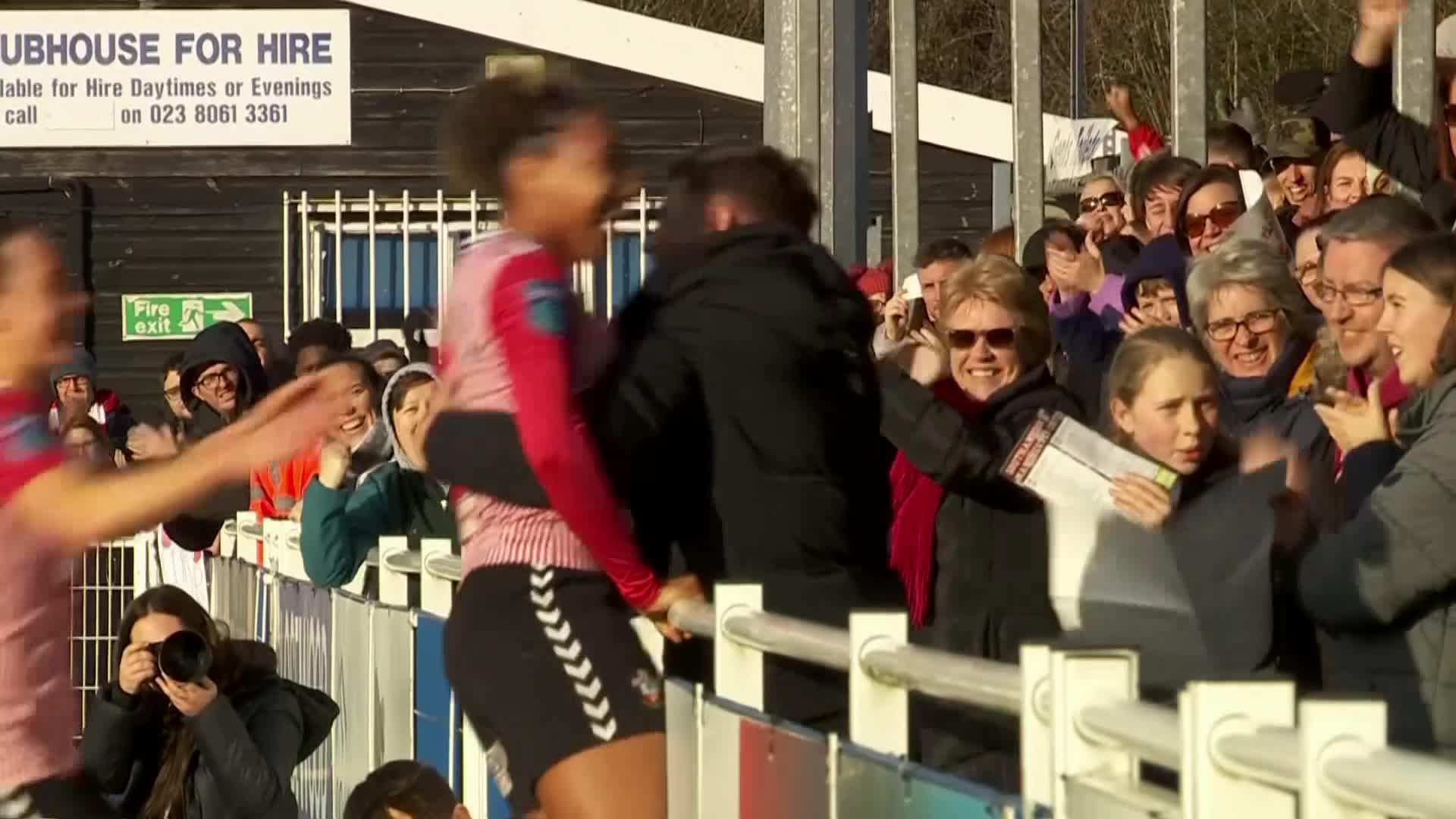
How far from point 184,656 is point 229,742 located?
266mm

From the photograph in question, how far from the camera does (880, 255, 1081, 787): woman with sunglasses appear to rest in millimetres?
6008

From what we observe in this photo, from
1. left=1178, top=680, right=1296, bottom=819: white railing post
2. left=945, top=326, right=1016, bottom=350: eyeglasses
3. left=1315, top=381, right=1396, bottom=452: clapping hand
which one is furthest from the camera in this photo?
left=945, top=326, right=1016, bottom=350: eyeglasses

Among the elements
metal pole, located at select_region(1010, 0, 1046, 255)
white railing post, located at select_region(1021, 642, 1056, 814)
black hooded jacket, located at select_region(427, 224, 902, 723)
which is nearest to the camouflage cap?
metal pole, located at select_region(1010, 0, 1046, 255)

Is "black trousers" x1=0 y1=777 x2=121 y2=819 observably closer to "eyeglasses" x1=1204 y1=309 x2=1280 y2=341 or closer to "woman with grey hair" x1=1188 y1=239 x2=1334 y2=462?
"woman with grey hair" x1=1188 y1=239 x2=1334 y2=462

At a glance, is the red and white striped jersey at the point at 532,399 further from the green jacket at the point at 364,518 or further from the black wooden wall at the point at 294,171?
the black wooden wall at the point at 294,171

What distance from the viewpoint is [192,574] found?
549 inches

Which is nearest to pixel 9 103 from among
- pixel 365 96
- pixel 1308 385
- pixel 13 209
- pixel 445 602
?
pixel 13 209

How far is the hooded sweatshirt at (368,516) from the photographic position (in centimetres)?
942

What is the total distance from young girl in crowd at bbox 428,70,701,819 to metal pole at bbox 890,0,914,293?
7.63m

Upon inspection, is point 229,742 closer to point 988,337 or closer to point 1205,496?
point 988,337

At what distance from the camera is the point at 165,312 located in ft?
83.0

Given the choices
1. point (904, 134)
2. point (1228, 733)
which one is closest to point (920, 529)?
point (1228, 733)

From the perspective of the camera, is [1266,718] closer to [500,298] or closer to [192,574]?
[500,298]

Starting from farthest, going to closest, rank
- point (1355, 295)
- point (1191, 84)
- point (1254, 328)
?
point (1191, 84) → point (1254, 328) → point (1355, 295)
